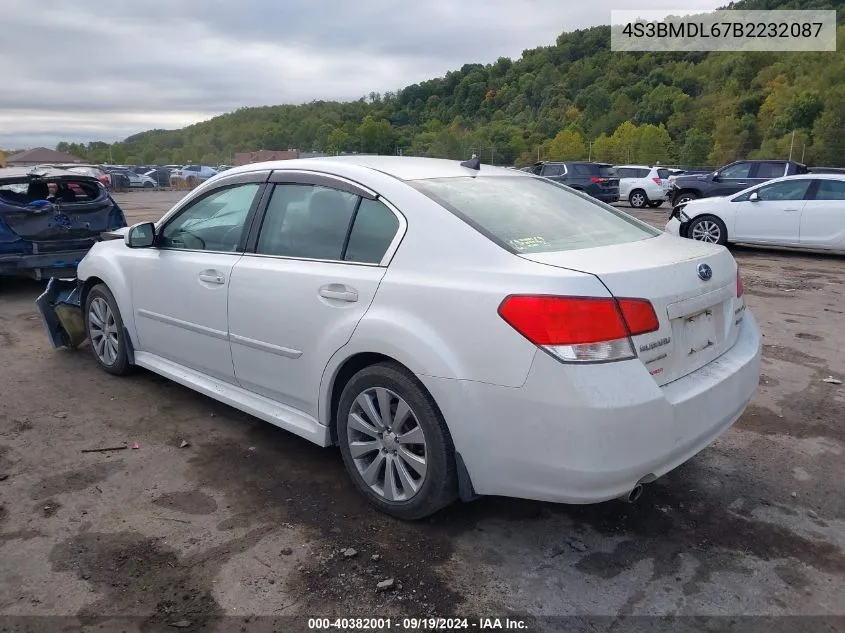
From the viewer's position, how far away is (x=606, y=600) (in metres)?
2.63

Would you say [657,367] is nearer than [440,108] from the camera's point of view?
Yes

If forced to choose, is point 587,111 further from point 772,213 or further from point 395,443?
point 395,443

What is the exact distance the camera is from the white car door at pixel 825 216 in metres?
11.6

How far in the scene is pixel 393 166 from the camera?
3.62 metres

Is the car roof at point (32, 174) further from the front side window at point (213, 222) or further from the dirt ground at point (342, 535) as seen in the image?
the front side window at point (213, 222)

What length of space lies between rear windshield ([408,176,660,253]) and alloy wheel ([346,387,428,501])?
Answer: 2.88 ft

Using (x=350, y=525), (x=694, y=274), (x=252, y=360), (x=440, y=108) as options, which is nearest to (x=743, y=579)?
(x=694, y=274)

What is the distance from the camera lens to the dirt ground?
262 centimetres

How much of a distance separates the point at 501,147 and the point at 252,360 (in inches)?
1800

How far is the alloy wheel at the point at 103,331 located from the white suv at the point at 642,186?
73.3 feet

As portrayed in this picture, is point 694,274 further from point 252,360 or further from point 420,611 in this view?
point 252,360

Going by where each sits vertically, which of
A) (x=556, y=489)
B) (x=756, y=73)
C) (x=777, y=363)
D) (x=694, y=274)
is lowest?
(x=777, y=363)

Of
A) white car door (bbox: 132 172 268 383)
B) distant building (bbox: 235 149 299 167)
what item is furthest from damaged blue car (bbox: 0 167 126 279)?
distant building (bbox: 235 149 299 167)

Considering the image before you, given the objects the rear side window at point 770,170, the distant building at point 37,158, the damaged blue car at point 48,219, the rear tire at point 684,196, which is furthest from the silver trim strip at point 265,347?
the distant building at point 37,158
